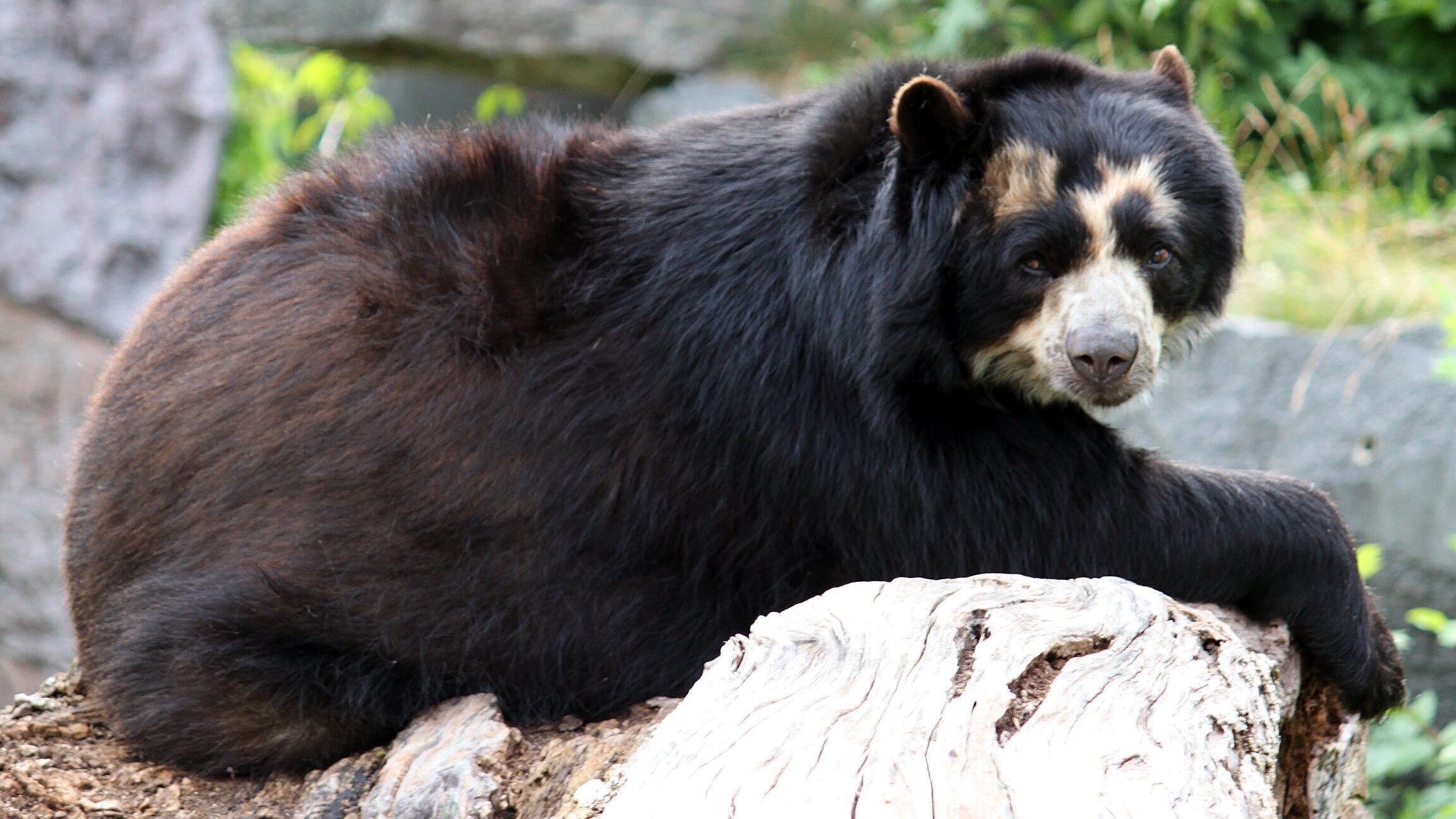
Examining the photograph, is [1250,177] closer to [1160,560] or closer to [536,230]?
[1160,560]

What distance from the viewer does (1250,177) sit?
6.92m

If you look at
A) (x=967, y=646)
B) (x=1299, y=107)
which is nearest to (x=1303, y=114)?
(x=1299, y=107)

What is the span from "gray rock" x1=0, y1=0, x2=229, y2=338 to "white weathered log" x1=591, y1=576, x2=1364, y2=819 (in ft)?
18.2

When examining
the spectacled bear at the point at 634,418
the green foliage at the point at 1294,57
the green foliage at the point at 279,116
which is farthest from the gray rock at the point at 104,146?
the spectacled bear at the point at 634,418

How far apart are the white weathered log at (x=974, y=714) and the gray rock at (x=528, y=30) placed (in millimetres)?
6187

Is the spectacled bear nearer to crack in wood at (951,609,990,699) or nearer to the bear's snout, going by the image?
the bear's snout

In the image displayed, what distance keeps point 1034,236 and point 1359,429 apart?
129 inches

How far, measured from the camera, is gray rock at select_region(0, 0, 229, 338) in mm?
6559

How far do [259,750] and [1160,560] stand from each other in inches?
75.9

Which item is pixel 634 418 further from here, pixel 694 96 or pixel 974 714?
pixel 694 96

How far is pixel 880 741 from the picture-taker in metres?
1.90

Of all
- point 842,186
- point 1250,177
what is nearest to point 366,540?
point 842,186

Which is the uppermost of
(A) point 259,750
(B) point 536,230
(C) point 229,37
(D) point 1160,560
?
(C) point 229,37

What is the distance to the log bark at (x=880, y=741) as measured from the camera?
1.79 metres
